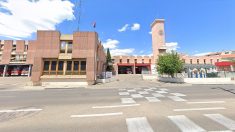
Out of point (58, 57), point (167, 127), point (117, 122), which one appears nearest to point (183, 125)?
point (167, 127)

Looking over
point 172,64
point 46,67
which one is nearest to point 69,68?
point 46,67

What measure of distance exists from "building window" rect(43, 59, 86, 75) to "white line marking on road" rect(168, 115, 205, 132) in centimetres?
2057

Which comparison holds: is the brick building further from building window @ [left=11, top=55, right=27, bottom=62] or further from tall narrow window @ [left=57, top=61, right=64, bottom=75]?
building window @ [left=11, top=55, right=27, bottom=62]

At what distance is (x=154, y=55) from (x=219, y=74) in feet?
100

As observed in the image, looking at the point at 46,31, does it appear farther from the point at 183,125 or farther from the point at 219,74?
the point at 219,74

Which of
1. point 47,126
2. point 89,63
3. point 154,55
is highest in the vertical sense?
point 154,55

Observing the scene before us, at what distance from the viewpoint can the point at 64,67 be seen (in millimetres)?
24734

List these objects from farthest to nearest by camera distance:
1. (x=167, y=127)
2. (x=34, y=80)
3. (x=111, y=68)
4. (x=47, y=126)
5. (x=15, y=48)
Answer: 1. (x=111, y=68)
2. (x=15, y=48)
3. (x=34, y=80)
4. (x=47, y=126)
5. (x=167, y=127)

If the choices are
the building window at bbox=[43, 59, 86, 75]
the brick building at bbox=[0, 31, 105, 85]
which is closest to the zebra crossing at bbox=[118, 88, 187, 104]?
the brick building at bbox=[0, 31, 105, 85]

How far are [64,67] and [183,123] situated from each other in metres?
22.7

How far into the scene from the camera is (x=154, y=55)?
56656 mm

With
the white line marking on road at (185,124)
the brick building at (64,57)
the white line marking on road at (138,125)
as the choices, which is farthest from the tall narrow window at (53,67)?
the white line marking on road at (185,124)

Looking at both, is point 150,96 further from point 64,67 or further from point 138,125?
point 64,67

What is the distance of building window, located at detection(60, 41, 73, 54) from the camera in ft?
82.2
